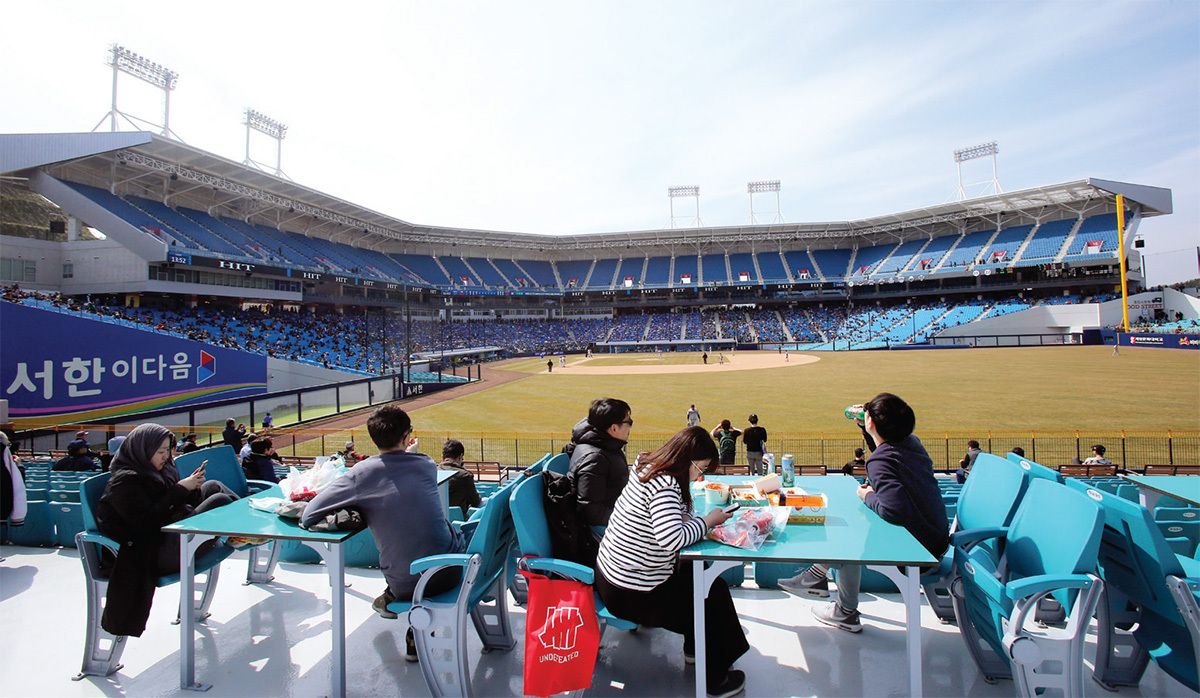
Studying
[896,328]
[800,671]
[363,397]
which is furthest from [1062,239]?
[800,671]

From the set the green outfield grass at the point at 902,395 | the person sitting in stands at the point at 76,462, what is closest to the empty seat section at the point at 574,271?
the green outfield grass at the point at 902,395

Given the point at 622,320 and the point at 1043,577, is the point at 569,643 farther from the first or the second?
the point at 622,320

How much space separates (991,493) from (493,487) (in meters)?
6.77

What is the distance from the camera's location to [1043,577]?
2.98m

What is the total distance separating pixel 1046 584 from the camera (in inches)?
117

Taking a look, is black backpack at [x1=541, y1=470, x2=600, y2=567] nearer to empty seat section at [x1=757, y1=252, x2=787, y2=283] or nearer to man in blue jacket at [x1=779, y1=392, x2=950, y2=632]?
man in blue jacket at [x1=779, y1=392, x2=950, y2=632]

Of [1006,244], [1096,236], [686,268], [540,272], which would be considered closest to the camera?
[1096,236]

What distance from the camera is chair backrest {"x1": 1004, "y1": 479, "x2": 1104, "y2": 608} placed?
3.03m

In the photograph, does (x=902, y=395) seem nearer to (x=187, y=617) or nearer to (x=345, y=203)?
(x=187, y=617)

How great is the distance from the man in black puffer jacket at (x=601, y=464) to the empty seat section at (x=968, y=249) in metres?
72.9

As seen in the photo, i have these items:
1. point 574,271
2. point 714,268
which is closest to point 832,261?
point 714,268

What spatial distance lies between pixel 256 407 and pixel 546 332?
53300mm

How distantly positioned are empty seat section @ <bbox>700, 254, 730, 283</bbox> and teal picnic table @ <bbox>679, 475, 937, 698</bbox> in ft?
251

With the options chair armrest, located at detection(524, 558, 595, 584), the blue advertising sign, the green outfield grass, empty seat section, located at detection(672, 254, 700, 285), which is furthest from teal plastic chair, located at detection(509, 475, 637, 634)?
empty seat section, located at detection(672, 254, 700, 285)
